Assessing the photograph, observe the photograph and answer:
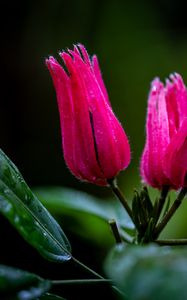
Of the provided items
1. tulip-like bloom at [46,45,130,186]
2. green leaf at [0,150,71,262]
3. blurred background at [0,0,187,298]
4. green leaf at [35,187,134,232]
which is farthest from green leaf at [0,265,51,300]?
blurred background at [0,0,187,298]

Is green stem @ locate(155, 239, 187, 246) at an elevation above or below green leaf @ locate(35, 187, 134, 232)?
above

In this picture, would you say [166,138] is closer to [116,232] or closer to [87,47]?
[116,232]

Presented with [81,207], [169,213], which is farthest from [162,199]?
[81,207]

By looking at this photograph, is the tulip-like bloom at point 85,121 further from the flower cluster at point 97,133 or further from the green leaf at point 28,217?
the green leaf at point 28,217

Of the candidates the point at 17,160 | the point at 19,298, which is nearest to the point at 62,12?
the point at 17,160

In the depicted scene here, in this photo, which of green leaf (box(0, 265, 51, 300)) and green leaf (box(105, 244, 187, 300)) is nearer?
green leaf (box(105, 244, 187, 300))

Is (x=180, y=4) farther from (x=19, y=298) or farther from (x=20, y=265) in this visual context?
(x=19, y=298)

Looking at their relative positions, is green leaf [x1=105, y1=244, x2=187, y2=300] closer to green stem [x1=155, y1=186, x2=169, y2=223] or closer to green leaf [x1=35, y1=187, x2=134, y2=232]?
green stem [x1=155, y1=186, x2=169, y2=223]
